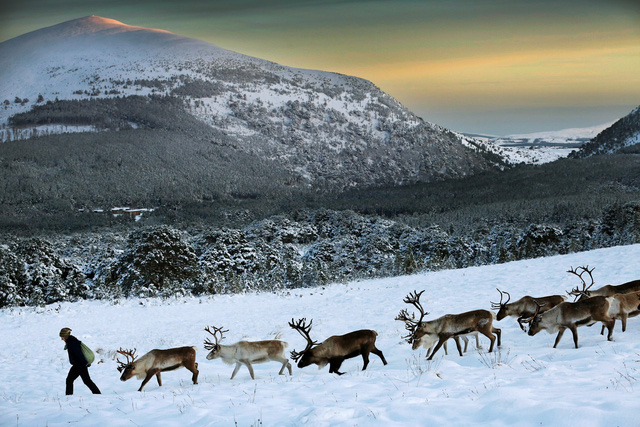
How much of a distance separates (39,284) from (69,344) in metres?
34.5

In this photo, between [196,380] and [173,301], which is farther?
[173,301]

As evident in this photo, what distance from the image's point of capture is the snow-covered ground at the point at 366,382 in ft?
24.6

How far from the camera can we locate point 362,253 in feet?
221

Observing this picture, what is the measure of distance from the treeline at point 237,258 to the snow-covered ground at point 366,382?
16280mm

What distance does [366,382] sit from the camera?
398 inches

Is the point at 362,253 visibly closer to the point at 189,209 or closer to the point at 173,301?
the point at 173,301

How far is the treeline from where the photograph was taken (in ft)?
135

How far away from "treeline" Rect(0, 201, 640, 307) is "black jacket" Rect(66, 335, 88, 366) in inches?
894

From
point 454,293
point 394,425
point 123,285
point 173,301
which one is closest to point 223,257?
point 123,285

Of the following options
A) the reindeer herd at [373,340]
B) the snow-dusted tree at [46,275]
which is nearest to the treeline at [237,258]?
the snow-dusted tree at [46,275]

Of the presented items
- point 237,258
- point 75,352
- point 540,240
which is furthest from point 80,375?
point 540,240

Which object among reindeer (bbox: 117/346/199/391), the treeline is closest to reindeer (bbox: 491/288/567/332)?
reindeer (bbox: 117/346/199/391)

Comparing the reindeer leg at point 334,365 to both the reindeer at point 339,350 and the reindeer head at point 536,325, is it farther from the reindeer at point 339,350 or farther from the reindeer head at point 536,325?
the reindeer head at point 536,325

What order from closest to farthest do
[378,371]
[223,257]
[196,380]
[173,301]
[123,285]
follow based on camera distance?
1. [378,371]
2. [196,380]
3. [173,301]
4. [123,285]
5. [223,257]
